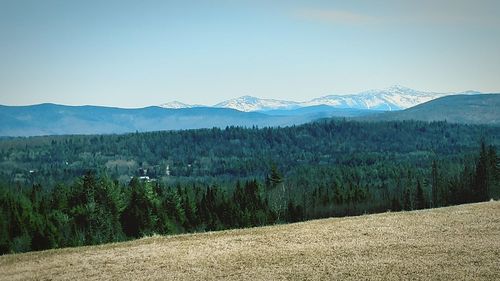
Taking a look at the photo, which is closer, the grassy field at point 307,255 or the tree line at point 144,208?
the grassy field at point 307,255

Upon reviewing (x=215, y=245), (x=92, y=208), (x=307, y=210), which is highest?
(x=215, y=245)

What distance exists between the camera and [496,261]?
94.5 feet

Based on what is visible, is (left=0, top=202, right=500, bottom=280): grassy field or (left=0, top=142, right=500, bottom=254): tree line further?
(left=0, top=142, right=500, bottom=254): tree line

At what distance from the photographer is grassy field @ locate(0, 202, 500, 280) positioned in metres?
29.3

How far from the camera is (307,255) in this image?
112 feet

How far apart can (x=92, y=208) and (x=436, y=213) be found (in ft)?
232

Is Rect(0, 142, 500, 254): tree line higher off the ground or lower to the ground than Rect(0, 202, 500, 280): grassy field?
lower

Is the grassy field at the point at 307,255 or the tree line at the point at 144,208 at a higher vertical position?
the grassy field at the point at 307,255

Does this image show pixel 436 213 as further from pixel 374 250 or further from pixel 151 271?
pixel 151 271

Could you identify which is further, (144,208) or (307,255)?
(144,208)

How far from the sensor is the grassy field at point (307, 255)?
1153 inches

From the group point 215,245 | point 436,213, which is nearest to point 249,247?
point 215,245

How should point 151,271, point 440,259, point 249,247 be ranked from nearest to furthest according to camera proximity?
point 440,259
point 151,271
point 249,247

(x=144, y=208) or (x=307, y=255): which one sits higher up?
(x=307, y=255)
